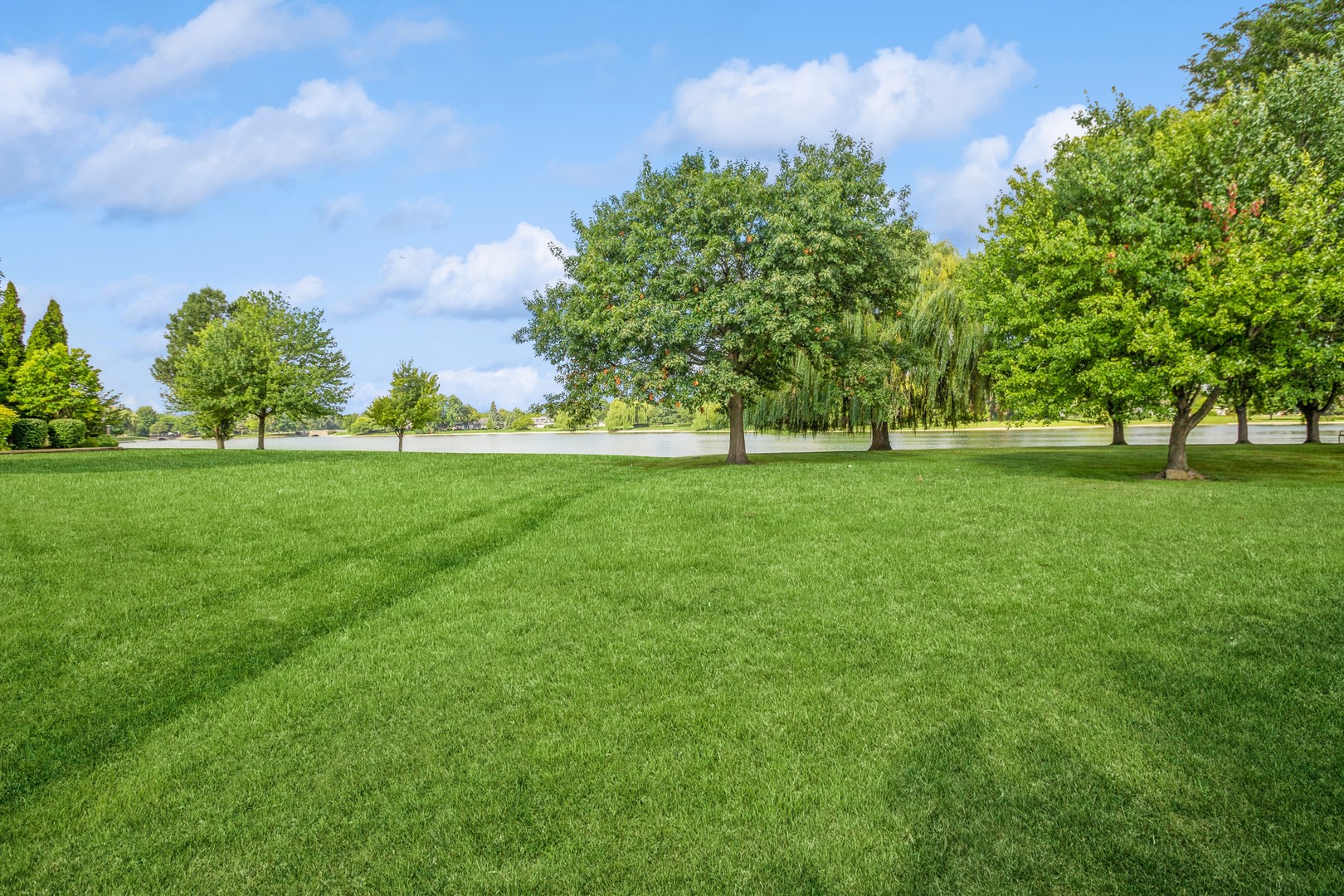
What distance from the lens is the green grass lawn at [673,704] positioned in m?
3.49

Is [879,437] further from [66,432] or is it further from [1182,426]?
[66,432]

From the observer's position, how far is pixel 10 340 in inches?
1410

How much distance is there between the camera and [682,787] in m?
4.04

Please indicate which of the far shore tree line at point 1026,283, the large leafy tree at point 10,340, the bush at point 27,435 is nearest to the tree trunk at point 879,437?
the far shore tree line at point 1026,283

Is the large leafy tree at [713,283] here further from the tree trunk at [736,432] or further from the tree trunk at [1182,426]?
the tree trunk at [1182,426]

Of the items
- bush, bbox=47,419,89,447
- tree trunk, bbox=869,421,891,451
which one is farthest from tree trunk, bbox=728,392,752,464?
bush, bbox=47,419,89,447

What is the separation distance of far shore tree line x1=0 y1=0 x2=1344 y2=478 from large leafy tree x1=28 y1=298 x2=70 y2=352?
32.9 meters

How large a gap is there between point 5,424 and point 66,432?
3.70 meters

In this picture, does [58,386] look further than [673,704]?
Yes

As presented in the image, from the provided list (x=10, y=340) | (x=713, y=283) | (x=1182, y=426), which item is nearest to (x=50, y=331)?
(x=10, y=340)

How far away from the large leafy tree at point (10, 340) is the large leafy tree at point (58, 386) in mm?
521

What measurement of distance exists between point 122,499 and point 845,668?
13069mm

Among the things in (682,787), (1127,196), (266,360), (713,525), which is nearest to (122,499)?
(713,525)

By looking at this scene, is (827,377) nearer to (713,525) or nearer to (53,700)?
(713,525)
